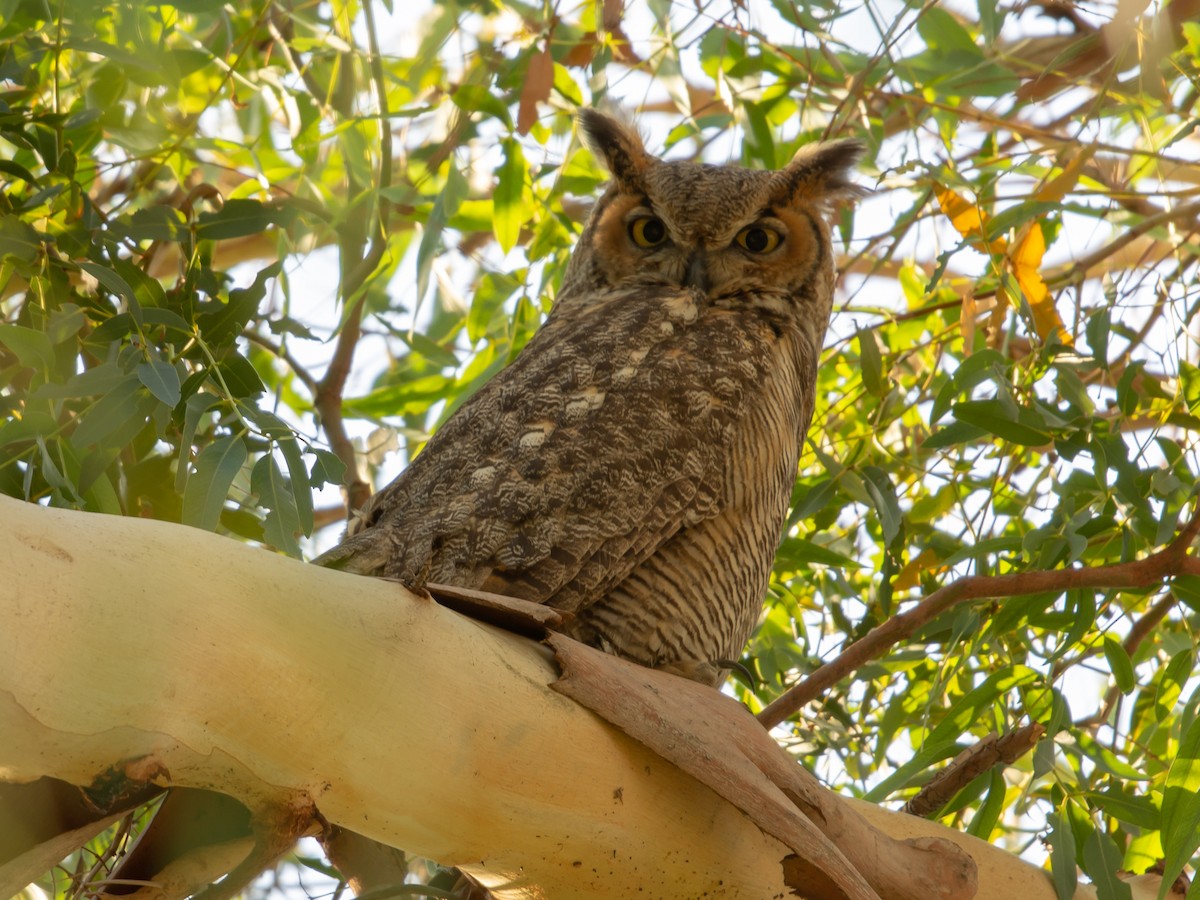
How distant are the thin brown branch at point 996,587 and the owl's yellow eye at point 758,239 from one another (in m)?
0.86

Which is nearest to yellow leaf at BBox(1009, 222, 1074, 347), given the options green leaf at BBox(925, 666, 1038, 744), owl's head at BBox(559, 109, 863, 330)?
owl's head at BBox(559, 109, 863, 330)

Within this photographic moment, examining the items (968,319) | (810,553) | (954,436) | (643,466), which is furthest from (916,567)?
(643,466)

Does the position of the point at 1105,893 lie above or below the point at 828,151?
below

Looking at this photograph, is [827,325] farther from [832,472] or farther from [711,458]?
[711,458]

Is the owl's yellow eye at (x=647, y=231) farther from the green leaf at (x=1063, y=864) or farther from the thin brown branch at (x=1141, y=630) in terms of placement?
the green leaf at (x=1063, y=864)

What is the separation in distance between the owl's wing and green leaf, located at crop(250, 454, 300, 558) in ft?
0.48

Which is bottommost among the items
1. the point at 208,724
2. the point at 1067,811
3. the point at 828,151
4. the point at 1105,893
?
the point at 208,724

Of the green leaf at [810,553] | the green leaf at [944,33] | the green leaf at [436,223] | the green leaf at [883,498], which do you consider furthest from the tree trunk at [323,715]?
the green leaf at [944,33]

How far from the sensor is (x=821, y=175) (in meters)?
2.79

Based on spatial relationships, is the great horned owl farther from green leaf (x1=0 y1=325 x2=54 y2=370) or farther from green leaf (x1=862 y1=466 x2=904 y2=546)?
green leaf (x1=0 y1=325 x2=54 y2=370)

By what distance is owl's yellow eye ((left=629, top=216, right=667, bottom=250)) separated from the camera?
2721mm

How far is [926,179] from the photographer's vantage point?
2.69 meters

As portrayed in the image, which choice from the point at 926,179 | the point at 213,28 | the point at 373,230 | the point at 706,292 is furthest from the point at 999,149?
the point at 213,28

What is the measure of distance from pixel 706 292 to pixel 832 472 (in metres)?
0.44
